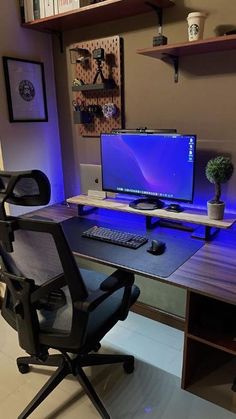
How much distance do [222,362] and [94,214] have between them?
116 cm

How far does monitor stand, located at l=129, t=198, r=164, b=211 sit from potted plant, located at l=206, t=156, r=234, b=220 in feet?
1.11

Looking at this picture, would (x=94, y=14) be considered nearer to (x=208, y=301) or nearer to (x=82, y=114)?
(x=82, y=114)

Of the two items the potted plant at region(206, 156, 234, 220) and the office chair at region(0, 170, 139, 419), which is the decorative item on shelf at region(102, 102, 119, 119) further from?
the office chair at region(0, 170, 139, 419)

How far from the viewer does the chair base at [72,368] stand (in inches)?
56.9

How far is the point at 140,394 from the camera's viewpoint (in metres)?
1.60

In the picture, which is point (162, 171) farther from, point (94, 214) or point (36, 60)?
point (36, 60)

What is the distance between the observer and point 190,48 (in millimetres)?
1646

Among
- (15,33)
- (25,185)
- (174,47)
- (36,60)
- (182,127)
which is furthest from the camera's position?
(36,60)

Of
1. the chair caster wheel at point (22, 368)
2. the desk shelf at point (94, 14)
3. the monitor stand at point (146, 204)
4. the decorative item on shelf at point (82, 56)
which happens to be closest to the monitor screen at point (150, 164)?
the monitor stand at point (146, 204)

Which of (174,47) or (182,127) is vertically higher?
(174,47)

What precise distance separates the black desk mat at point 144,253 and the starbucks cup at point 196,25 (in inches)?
39.7

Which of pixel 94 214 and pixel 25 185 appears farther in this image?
pixel 94 214

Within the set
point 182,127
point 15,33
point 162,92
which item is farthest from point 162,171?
point 15,33

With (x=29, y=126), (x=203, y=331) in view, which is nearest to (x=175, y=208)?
(x=203, y=331)
